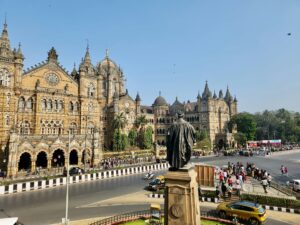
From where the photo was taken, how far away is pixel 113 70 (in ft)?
257

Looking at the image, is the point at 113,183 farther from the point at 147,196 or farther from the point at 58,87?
the point at 58,87

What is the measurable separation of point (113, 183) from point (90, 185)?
2732 millimetres

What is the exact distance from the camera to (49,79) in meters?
47.4

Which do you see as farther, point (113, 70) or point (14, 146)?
point (113, 70)

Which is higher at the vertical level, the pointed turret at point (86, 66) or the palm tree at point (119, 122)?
the pointed turret at point (86, 66)

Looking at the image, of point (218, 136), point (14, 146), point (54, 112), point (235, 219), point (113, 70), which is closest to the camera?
point (235, 219)

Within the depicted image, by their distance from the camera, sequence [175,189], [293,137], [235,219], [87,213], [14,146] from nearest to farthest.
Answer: [175,189] < [235,219] < [87,213] < [14,146] < [293,137]

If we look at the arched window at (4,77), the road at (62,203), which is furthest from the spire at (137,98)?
the road at (62,203)

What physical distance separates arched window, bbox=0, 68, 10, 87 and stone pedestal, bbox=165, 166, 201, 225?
131 feet

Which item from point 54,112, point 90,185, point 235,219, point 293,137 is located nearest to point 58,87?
point 54,112

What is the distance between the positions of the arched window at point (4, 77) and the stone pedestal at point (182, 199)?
131ft

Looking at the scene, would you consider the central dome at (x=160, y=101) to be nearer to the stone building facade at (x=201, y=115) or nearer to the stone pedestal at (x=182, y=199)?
the stone building facade at (x=201, y=115)

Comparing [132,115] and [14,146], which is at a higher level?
[132,115]

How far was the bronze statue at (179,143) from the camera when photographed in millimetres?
11211
